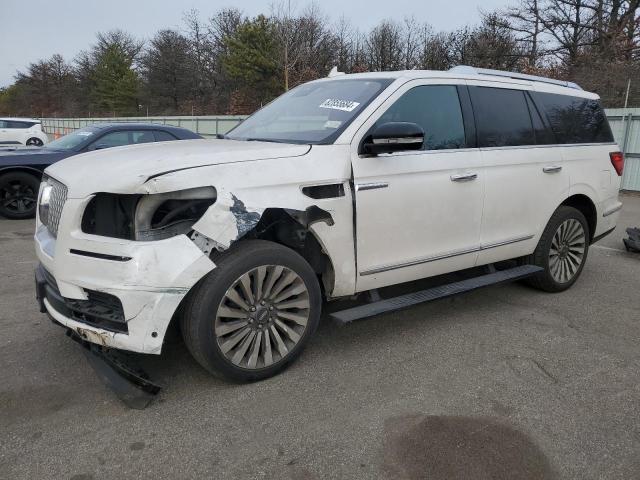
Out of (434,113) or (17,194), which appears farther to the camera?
(17,194)

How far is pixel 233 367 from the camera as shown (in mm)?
3000

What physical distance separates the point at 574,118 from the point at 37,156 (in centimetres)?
809

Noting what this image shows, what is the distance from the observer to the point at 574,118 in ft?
16.1

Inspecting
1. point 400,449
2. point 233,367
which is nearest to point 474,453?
point 400,449

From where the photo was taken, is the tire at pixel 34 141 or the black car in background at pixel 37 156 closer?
the black car in background at pixel 37 156

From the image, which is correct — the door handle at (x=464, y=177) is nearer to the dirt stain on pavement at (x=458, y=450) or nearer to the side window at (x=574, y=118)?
the side window at (x=574, y=118)

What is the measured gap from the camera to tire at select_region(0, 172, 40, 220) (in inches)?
341

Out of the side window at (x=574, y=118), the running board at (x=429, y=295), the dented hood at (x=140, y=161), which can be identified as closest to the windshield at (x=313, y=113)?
the dented hood at (x=140, y=161)

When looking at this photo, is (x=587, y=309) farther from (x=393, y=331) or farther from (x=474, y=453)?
(x=474, y=453)

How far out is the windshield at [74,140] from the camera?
29.1ft

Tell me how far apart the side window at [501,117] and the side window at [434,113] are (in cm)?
22

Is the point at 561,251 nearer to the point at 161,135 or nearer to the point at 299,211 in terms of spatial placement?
the point at 299,211

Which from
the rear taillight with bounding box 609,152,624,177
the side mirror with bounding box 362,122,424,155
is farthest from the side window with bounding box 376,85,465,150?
the rear taillight with bounding box 609,152,624,177

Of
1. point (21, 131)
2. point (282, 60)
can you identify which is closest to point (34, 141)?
point (21, 131)
